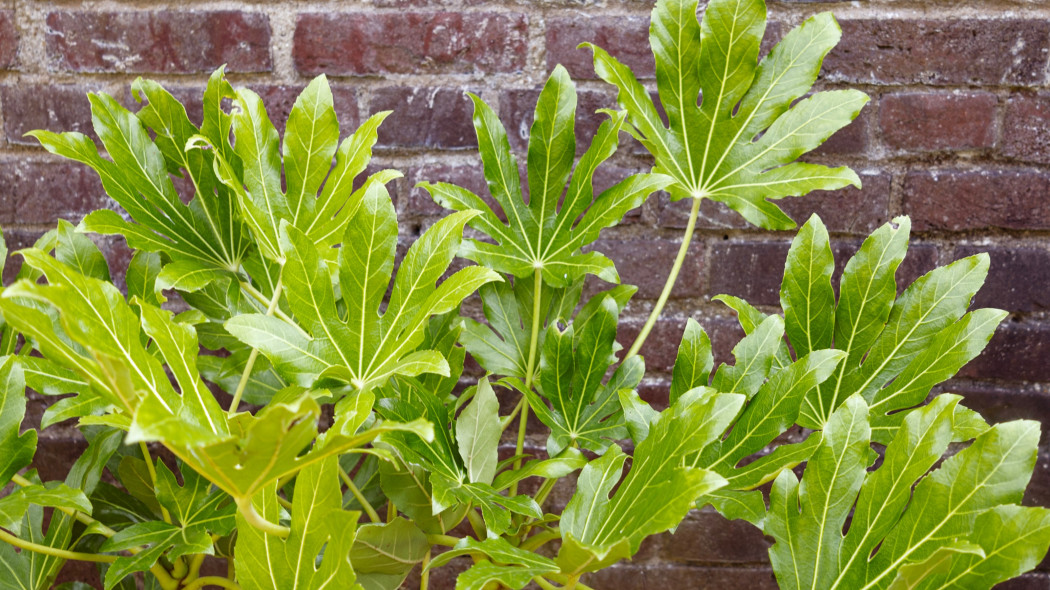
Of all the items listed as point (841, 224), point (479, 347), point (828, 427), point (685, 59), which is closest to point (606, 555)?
point (828, 427)

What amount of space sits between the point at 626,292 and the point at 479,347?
19 cm

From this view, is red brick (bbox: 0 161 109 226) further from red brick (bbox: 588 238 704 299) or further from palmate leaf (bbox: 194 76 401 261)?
red brick (bbox: 588 238 704 299)

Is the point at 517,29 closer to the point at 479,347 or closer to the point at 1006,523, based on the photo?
the point at 479,347

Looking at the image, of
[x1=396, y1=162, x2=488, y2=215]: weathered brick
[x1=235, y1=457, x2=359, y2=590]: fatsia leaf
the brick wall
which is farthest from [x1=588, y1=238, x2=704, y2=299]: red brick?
[x1=235, y1=457, x2=359, y2=590]: fatsia leaf

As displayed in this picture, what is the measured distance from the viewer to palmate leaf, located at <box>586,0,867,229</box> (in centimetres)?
79

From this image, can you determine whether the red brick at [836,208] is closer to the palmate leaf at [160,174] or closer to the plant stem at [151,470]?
the palmate leaf at [160,174]

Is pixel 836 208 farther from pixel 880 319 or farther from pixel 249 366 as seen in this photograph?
pixel 249 366

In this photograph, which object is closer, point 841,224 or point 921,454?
point 921,454

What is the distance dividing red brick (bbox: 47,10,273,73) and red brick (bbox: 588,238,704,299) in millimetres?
598

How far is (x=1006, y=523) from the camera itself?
0.56 m

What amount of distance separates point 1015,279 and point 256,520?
43.4 inches

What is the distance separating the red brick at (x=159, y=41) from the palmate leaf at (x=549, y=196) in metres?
0.46

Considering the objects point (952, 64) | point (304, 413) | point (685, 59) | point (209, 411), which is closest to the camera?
point (304, 413)

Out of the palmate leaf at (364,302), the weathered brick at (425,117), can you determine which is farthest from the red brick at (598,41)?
the palmate leaf at (364,302)
